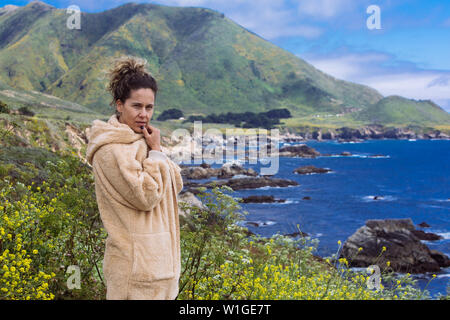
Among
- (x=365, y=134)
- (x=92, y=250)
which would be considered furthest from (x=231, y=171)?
(x=365, y=134)

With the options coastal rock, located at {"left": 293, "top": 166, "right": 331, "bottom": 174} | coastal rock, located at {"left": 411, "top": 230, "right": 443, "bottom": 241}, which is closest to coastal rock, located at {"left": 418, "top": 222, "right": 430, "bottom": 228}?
coastal rock, located at {"left": 411, "top": 230, "right": 443, "bottom": 241}

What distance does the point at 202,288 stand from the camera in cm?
527

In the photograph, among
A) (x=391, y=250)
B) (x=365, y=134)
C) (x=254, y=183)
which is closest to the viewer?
(x=391, y=250)

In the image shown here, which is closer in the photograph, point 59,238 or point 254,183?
point 59,238

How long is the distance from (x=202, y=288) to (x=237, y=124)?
166 metres

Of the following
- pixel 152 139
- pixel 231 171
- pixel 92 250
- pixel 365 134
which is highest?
pixel 365 134

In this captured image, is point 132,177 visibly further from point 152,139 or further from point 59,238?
point 59,238

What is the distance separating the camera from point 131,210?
310cm

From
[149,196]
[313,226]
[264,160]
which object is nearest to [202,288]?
[149,196]

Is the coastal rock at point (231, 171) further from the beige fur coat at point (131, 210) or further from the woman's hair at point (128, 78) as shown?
the beige fur coat at point (131, 210)

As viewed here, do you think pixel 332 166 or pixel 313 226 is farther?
pixel 332 166

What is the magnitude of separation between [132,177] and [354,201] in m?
50.2

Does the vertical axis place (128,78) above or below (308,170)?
above

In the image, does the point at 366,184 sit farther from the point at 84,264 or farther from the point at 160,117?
the point at 160,117
